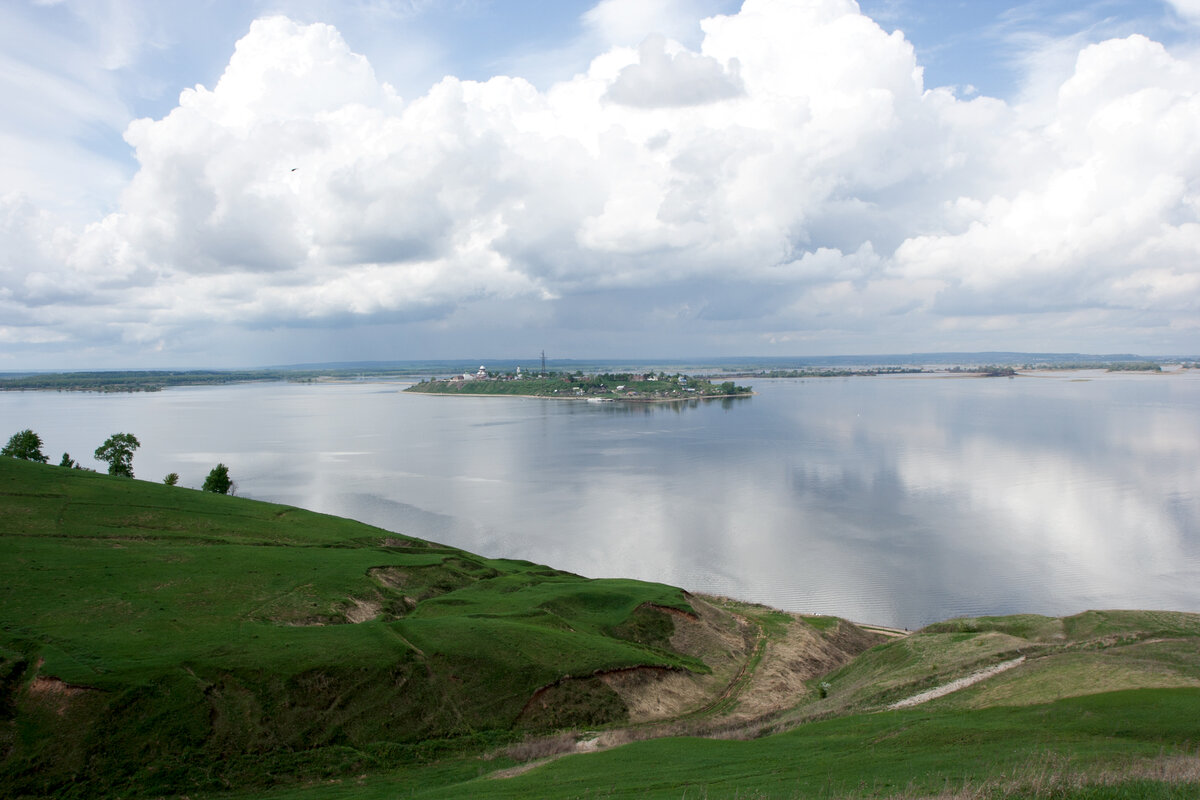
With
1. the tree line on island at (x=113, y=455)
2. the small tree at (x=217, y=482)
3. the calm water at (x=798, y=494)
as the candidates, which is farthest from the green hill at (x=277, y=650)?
the tree line on island at (x=113, y=455)

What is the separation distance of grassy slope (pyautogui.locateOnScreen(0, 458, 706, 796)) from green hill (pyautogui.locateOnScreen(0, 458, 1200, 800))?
9 cm

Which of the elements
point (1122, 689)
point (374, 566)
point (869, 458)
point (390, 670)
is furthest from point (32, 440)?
point (869, 458)

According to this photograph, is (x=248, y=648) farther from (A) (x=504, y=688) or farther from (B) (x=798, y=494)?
(B) (x=798, y=494)

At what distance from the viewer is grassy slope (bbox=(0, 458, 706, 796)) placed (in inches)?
747

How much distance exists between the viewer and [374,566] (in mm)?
35469

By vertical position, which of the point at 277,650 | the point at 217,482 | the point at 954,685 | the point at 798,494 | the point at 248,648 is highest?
the point at 248,648

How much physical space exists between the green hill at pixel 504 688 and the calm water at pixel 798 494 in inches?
634

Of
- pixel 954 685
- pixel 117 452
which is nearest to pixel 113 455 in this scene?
pixel 117 452

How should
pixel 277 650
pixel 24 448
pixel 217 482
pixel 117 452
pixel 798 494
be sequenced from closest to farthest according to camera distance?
pixel 277 650, pixel 24 448, pixel 217 482, pixel 117 452, pixel 798 494

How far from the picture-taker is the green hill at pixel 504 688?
53.0 feet

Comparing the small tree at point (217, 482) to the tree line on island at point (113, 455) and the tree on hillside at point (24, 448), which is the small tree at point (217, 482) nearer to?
the tree line on island at point (113, 455)

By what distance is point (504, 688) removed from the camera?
980 inches

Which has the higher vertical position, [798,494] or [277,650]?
[277,650]

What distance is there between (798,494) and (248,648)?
63.8m
